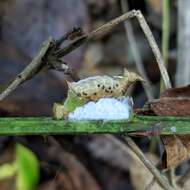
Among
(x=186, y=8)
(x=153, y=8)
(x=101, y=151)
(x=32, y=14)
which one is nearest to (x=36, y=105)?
(x=101, y=151)

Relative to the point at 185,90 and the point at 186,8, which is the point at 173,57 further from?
the point at 185,90

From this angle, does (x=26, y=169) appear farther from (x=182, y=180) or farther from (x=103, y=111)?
(x=103, y=111)

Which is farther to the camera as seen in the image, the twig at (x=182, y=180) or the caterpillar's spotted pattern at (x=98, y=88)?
the twig at (x=182, y=180)

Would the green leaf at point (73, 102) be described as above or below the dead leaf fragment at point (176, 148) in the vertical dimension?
above

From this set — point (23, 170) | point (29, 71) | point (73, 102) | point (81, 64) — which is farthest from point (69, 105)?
point (81, 64)

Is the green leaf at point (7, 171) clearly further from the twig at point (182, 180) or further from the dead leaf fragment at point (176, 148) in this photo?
the dead leaf fragment at point (176, 148)

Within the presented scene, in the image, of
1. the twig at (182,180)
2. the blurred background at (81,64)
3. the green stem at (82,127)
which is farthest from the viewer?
the blurred background at (81,64)

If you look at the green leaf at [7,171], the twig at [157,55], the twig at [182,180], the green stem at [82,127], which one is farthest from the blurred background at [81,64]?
the green stem at [82,127]

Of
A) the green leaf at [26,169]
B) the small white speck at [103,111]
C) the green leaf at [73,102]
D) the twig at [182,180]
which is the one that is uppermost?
the green leaf at [73,102]
